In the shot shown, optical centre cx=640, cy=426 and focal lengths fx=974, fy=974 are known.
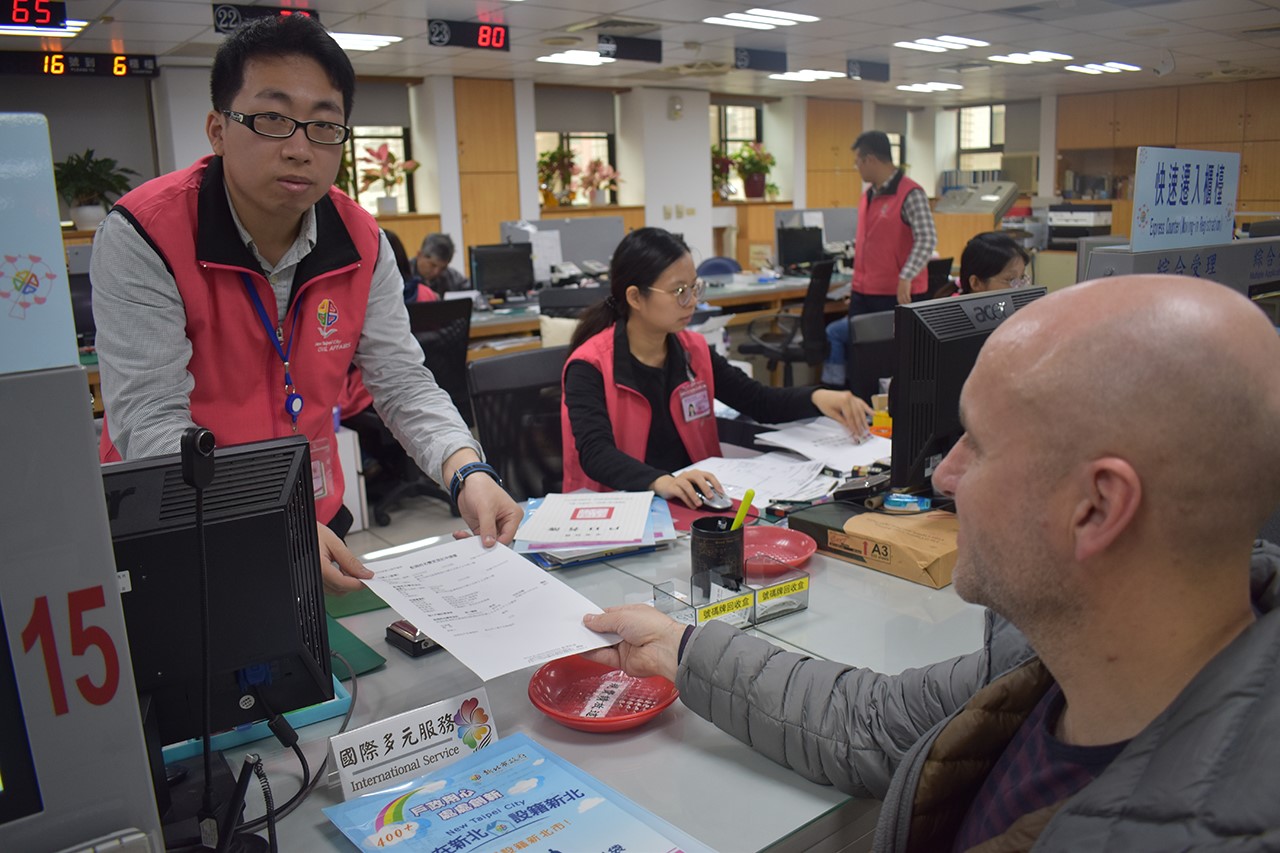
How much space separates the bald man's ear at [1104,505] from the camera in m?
0.71

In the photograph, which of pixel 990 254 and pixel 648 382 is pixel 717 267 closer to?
pixel 990 254

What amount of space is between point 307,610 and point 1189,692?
86 cm

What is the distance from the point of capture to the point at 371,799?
1.03 meters

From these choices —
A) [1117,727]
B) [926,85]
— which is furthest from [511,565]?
[926,85]

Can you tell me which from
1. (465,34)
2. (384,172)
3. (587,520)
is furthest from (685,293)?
(384,172)

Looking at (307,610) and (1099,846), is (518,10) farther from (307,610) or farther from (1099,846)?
(1099,846)

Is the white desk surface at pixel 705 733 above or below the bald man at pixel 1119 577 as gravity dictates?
below

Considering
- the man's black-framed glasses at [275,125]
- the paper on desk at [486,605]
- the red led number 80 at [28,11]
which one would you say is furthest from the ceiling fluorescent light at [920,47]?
the paper on desk at [486,605]

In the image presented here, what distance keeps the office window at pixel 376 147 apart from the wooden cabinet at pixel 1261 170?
962 centimetres

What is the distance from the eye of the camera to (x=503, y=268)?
6133 mm

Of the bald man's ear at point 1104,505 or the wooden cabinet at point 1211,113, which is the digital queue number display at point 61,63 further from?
the wooden cabinet at point 1211,113

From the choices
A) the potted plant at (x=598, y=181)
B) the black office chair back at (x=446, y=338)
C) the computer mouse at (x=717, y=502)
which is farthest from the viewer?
the potted plant at (x=598, y=181)

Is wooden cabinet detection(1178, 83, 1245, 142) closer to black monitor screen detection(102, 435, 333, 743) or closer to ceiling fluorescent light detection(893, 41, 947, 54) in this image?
ceiling fluorescent light detection(893, 41, 947, 54)

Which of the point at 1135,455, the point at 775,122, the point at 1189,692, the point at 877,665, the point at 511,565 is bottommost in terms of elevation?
the point at 877,665
